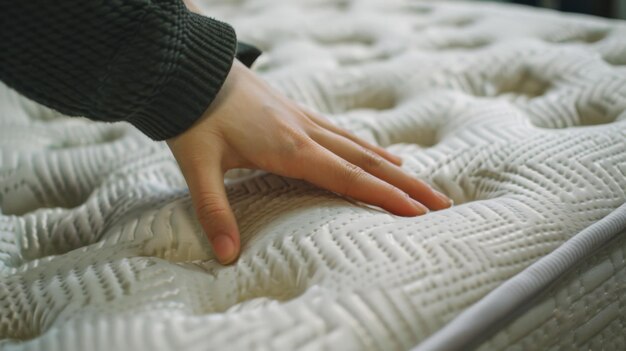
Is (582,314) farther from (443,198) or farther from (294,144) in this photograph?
(294,144)

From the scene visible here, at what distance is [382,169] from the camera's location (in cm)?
55

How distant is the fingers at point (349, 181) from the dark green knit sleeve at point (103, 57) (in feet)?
0.44

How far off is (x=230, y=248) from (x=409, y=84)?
45cm

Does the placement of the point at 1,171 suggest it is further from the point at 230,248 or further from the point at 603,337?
the point at 603,337

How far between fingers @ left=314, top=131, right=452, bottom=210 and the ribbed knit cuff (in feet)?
0.42

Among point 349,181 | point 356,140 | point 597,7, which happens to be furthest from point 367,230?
point 597,7

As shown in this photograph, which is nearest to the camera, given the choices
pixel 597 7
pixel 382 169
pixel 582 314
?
pixel 582 314

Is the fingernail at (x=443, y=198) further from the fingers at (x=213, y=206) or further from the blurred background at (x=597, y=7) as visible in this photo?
the blurred background at (x=597, y=7)

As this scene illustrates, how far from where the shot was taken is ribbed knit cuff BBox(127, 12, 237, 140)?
1.66 ft

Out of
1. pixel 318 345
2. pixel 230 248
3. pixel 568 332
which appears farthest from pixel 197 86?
pixel 568 332

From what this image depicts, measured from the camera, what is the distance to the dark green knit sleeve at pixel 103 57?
1.48 ft

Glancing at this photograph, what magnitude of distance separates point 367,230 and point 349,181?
0.28 feet

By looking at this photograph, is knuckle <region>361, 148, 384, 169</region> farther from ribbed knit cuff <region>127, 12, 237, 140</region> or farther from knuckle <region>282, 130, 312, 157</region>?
ribbed knit cuff <region>127, 12, 237, 140</region>

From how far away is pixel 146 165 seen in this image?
0.67m
